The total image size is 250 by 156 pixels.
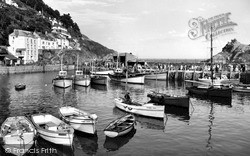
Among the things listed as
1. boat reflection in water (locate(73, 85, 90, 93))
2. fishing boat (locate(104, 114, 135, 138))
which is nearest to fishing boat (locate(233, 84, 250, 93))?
boat reflection in water (locate(73, 85, 90, 93))

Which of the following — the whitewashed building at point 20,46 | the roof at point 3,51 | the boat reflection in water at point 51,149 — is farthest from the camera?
the whitewashed building at point 20,46

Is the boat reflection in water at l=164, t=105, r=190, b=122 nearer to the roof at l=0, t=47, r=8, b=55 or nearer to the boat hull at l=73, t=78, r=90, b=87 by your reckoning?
the boat hull at l=73, t=78, r=90, b=87

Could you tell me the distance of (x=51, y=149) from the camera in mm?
22766

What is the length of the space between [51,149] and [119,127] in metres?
7.61

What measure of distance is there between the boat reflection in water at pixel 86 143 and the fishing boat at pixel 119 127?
159 centimetres

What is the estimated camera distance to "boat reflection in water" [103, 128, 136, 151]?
2362cm

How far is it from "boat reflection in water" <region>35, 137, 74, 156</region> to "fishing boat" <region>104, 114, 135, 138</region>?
14.6ft

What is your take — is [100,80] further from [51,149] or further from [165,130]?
[51,149]

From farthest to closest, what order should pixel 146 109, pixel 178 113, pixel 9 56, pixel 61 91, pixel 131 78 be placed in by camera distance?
pixel 9 56, pixel 131 78, pixel 61 91, pixel 178 113, pixel 146 109

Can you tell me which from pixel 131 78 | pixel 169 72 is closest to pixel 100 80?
pixel 131 78

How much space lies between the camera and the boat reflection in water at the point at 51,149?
21.9 meters

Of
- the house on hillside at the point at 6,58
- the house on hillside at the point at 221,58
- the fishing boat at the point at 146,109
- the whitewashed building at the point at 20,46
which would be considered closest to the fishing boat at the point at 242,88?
the fishing boat at the point at 146,109

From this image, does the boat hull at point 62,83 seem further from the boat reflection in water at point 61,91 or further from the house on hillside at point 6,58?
the house on hillside at point 6,58

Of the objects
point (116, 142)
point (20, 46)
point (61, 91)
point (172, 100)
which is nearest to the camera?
point (116, 142)
